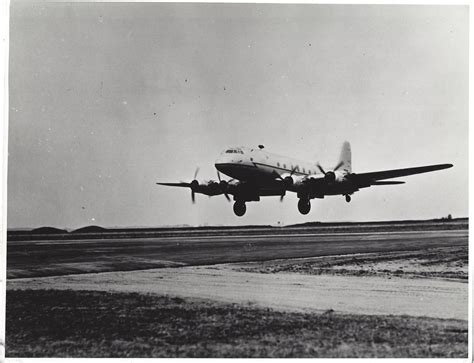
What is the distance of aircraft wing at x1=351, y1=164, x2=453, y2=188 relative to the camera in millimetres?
14901

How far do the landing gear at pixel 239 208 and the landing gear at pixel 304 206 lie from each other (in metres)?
2.21

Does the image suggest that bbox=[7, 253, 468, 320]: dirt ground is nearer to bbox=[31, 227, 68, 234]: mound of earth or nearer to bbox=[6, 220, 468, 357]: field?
bbox=[6, 220, 468, 357]: field

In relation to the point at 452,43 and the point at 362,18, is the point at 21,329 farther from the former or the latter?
the point at 452,43

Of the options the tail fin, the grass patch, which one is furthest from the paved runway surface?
the tail fin

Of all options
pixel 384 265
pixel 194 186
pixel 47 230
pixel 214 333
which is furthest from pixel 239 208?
pixel 214 333

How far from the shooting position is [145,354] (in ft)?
35.2

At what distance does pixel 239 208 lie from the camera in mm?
18172

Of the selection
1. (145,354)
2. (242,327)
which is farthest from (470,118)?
(145,354)

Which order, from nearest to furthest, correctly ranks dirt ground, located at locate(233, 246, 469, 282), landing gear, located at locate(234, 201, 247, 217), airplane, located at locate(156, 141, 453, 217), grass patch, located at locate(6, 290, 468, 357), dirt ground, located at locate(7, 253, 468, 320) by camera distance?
grass patch, located at locate(6, 290, 468, 357) < dirt ground, located at locate(7, 253, 468, 320) < dirt ground, located at locate(233, 246, 469, 282) < landing gear, located at locate(234, 201, 247, 217) < airplane, located at locate(156, 141, 453, 217)

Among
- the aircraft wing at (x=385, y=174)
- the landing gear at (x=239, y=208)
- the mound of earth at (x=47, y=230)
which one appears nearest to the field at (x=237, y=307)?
the mound of earth at (x=47, y=230)

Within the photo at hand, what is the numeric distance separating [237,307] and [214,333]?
1.24 meters

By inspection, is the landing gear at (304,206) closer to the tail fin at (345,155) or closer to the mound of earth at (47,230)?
the tail fin at (345,155)

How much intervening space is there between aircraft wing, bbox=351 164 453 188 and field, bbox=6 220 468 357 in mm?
1804

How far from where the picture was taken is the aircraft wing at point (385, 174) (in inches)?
587
